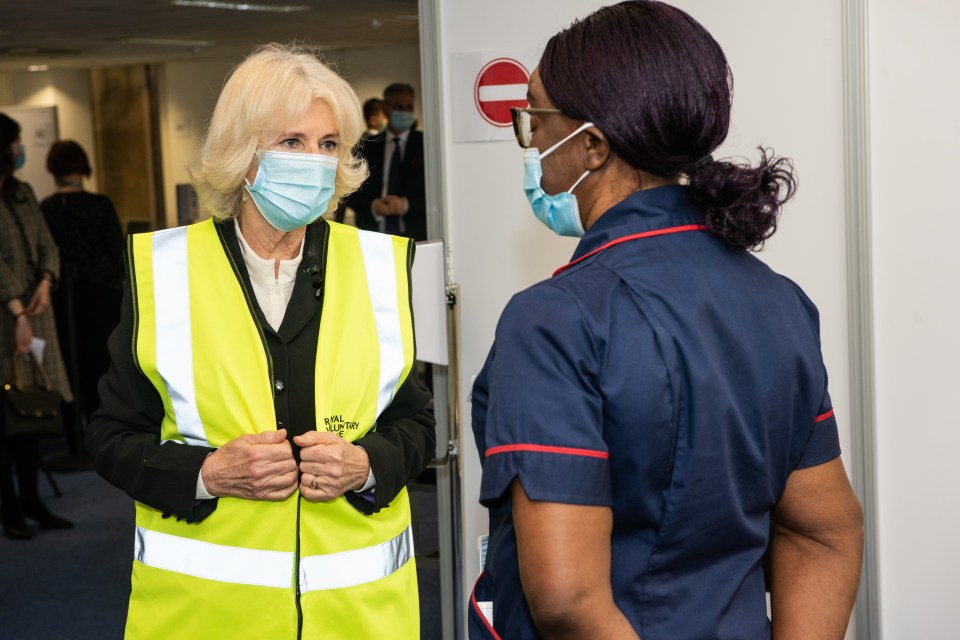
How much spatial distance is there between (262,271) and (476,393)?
75 cm

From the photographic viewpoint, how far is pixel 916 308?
2.50 meters

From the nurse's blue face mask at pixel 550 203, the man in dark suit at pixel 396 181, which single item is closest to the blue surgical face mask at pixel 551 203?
the nurse's blue face mask at pixel 550 203

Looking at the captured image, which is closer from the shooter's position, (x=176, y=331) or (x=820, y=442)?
(x=820, y=442)

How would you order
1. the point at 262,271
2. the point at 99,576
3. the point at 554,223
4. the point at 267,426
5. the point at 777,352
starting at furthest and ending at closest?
the point at 99,576, the point at 262,271, the point at 267,426, the point at 554,223, the point at 777,352

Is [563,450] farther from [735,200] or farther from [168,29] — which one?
[168,29]

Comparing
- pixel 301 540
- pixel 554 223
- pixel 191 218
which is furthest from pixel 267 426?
pixel 191 218

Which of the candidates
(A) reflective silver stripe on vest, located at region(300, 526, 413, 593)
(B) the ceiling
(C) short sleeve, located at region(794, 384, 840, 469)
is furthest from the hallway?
(B) the ceiling

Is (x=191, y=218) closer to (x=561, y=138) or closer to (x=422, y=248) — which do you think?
(x=422, y=248)

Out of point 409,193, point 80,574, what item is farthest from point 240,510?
point 409,193

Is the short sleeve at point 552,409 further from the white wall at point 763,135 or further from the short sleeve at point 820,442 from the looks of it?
the white wall at point 763,135

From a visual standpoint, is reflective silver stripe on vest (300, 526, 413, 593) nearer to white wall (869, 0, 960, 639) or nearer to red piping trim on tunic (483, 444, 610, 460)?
red piping trim on tunic (483, 444, 610, 460)

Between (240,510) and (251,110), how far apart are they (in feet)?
2.15

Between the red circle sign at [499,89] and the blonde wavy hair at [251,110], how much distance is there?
3.04 ft

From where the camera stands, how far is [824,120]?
2.50 metres
